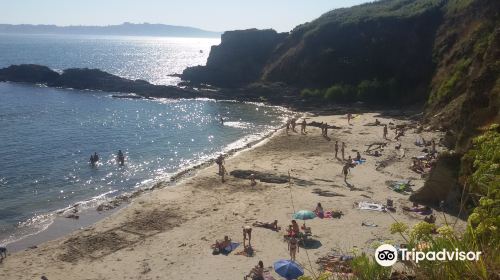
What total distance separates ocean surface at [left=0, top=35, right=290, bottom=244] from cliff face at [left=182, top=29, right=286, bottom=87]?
12.5 meters

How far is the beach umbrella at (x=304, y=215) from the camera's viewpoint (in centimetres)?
2198

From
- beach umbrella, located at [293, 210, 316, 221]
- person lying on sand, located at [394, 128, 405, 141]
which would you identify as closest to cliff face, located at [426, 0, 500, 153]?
person lying on sand, located at [394, 128, 405, 141]

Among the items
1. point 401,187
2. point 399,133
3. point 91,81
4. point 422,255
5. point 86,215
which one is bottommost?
point 86,215

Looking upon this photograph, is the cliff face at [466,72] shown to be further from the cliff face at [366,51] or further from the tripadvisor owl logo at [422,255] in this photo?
the tripadvisor owl logo at [422,255]

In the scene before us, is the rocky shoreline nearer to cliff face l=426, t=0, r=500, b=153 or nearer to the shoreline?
cliff face l=426, t=0, r=500, b=153

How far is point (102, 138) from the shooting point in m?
47.2

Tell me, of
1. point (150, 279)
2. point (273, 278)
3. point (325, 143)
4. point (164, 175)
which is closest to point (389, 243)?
point (273, 278)

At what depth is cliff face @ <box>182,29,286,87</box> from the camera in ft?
274

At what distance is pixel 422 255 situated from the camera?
6.33m

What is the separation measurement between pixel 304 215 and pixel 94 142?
29.2 meters

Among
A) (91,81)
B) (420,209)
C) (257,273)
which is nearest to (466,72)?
(420,209)

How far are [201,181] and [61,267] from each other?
1276 cm

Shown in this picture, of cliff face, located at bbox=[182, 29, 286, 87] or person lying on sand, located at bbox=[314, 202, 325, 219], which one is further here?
cliff face, located at bbox=[182, 29, 286, 87]

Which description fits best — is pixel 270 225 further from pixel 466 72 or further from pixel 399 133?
pixel 466 72
